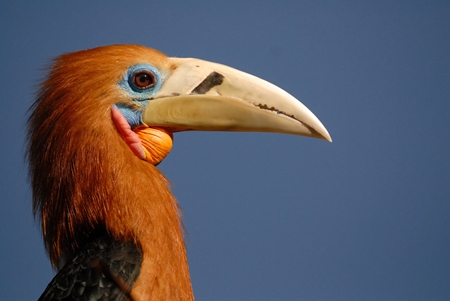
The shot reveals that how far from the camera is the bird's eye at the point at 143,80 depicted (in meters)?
4.31

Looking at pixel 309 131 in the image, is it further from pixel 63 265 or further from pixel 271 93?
pixel 63 265

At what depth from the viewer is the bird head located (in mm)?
4078

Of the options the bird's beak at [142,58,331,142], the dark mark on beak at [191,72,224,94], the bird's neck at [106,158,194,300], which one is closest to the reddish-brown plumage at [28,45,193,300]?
the bird's neck at [106,158,194,300]

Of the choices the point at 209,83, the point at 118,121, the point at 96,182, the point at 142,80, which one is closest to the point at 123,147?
the point at 118,121

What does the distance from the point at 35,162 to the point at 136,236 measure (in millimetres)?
764

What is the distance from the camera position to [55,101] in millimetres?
4254

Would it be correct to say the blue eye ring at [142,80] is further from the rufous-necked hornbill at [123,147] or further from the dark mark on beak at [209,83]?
the dark mark on beak at [209,83]

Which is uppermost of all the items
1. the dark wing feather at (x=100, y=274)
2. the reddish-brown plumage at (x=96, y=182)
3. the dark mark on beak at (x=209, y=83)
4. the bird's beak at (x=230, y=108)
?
the dark mark on beak at (x=209, y=83)

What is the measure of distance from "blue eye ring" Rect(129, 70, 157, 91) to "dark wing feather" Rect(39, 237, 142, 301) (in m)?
0.91

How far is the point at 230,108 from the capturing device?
4.29 m

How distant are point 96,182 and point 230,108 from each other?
0.86 m

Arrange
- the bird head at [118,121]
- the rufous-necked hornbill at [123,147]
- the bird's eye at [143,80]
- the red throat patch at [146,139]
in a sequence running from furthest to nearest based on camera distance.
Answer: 1. the bird's eye at [143,80]
2. the red throat patch at [146,139]
3. the bird head at [118,121]
4. the rufous-necked hornbill at [123,147]

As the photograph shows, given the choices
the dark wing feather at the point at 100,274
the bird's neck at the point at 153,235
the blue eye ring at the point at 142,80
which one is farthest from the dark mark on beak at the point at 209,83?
the dark wing feather at the point at 100,274

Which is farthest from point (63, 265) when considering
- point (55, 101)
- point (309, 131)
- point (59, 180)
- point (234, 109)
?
point (309, 131)
